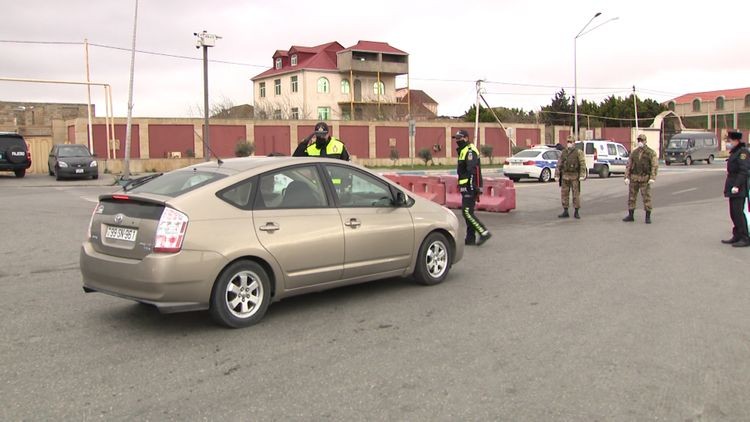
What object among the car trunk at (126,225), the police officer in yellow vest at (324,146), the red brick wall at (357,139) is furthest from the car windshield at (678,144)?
the car trunk at (126,225)

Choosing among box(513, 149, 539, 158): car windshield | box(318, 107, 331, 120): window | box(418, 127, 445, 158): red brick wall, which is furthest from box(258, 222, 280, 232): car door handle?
box(318, 107, 331, 120): window

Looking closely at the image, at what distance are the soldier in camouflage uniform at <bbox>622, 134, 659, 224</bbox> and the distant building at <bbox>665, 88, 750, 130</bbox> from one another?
82464 mm

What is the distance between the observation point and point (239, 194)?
5.61 metres

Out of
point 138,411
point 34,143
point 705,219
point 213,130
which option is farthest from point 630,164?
point 34,143

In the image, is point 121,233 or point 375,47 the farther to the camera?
point 375,47

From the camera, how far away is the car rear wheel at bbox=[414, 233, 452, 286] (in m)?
7.07

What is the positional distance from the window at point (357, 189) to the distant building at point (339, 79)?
63.5m

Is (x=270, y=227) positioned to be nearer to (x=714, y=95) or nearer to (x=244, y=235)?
(x=244, y=235)

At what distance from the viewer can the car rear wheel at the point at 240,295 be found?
5340 millimetres

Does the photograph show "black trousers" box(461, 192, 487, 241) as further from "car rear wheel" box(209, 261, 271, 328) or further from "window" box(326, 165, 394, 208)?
"car rear wheel" box(209, 261, 271, 328)

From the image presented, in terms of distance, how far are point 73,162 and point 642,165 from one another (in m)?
24.1

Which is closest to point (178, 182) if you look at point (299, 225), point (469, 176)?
point (299, 225)

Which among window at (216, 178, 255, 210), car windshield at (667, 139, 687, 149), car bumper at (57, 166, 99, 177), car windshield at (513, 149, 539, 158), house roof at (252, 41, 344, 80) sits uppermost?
house roof at (252, 41, 344, 80)

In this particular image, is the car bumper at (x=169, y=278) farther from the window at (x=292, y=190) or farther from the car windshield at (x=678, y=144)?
the car windshield at (x=678, y=144)
